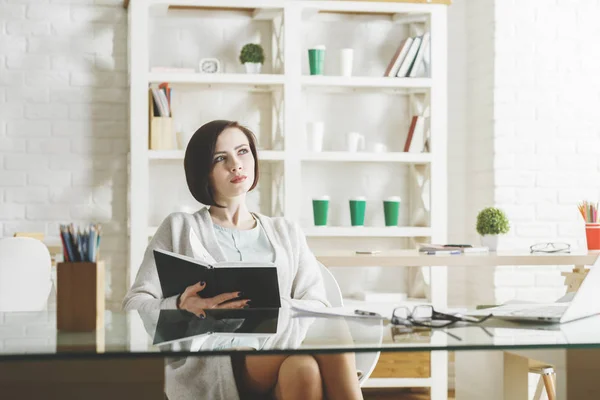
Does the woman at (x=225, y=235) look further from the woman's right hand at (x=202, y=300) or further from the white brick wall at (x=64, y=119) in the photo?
the white brick wall at (x=64, y=119)

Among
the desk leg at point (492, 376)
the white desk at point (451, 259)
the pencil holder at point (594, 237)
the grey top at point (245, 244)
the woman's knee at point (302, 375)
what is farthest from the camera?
the pencil holder at point (594, 237)

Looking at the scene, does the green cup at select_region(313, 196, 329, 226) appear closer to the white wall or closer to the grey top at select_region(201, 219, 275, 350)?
the white wall

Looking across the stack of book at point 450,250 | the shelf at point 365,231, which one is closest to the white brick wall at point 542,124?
the shelf at point 365,231

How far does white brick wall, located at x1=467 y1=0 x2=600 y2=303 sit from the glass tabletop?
274 cm

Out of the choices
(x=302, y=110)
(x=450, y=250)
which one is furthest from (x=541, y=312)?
(x=302, y=110)

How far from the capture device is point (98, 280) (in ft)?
5.35

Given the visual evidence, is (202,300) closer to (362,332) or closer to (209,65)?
(362,332)

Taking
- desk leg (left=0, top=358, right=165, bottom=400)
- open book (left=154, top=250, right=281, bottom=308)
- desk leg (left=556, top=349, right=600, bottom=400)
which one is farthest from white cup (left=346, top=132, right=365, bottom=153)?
desk leg (left=0, top=358, right=165, bottom=400)

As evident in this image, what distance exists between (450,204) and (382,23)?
1.06 metres

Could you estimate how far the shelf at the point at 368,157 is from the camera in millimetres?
4305

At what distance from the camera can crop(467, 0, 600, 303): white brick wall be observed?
4.42m

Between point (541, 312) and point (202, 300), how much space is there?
77cm

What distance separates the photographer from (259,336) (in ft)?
4.81

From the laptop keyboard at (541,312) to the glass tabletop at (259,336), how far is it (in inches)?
1.8
